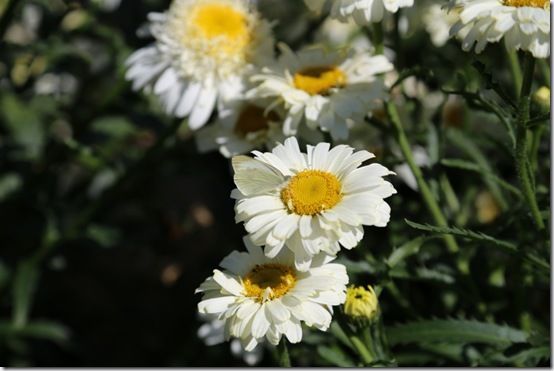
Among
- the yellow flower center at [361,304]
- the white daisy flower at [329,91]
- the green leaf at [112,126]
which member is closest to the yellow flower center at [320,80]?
the white daisy flower at [329,91]

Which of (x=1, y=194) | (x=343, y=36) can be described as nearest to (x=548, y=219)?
(x=1, y=194)

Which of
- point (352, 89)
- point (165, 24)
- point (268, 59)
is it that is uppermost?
point (165, 24)

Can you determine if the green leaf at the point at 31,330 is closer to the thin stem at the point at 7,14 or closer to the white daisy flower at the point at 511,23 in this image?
the thin stem at the point at 7,14

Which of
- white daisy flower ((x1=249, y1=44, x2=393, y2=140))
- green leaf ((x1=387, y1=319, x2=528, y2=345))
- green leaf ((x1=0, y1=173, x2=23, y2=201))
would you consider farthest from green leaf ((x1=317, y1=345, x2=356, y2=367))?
green leaf ((x1=0, y1=173, x2=23, y2=201))

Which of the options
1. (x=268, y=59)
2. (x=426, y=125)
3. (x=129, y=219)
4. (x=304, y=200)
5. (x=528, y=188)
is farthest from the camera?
(x=129, y=219)

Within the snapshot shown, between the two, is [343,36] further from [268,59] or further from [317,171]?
[317,171]

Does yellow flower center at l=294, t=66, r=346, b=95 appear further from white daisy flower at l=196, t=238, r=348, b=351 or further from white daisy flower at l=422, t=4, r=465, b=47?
white daisy flower at l=422, t=4, r=465, b=47
